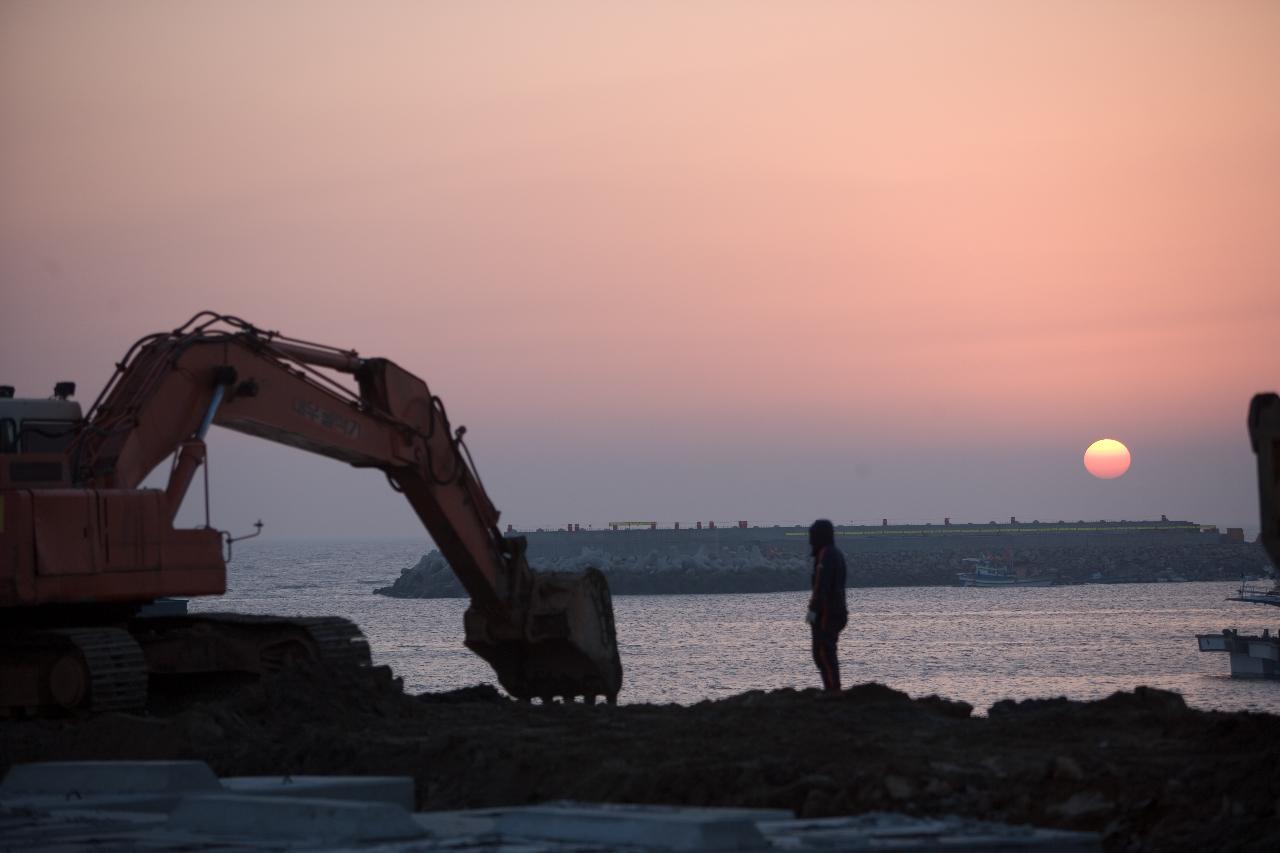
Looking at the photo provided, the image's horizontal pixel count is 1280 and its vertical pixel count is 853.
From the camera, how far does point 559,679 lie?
17.5m

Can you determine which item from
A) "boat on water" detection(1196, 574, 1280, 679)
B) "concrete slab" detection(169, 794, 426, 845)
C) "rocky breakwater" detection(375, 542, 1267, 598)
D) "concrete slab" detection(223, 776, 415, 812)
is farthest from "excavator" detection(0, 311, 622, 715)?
"rocky breakwater" detection(375, 542, 1267, 598)

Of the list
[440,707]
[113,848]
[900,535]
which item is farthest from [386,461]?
[900,535]

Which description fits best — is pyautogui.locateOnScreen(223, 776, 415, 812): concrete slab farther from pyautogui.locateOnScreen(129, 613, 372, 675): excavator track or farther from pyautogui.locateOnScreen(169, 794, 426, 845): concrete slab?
pyautogui.locateOnScreen(129, 613, 372, 675): excavator track

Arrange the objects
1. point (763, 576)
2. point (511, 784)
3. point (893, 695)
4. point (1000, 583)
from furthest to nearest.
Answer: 1. point (1000, 583)
2. point (763, 576)
3. point (893, 695)
4. point (511, 784)

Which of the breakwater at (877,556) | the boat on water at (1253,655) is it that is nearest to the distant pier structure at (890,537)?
the breakwater at (877,556)

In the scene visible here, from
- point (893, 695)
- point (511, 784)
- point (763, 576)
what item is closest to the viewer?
point (511, 784)

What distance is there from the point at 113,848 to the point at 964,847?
11.3ft

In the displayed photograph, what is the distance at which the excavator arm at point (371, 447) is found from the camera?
1444 centimetres

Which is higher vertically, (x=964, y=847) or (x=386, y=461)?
(x=386, y=461)

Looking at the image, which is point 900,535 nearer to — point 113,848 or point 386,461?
point 386,461

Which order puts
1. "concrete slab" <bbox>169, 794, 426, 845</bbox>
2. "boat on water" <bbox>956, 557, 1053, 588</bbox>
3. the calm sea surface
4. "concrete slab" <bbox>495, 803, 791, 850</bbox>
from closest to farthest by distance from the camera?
1. "concrete slab" <bbox>495, 803, 791, 850</bbox>
2. "concrete slab" <bbox>169, 794, 426, 845</bbox>
3. the calm sea surface
4. "boat on water" <bbox>956, 557, 1053, 588</bbox>

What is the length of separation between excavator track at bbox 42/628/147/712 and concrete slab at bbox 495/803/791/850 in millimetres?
7370

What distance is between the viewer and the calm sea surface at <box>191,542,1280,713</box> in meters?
45.7

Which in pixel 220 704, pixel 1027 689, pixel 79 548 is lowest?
pixel 1027 689
